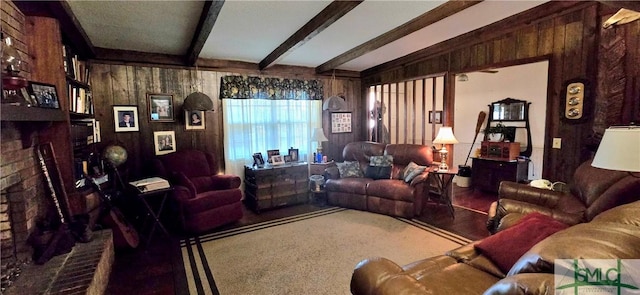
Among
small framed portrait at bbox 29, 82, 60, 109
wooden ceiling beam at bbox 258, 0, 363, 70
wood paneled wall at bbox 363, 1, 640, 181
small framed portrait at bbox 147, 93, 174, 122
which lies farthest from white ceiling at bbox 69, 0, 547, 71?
small framed portrait at bbox 29, 82, 60, 109

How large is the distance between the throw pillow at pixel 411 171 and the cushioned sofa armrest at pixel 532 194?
47.0 inches

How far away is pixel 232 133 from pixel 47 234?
2693 mm

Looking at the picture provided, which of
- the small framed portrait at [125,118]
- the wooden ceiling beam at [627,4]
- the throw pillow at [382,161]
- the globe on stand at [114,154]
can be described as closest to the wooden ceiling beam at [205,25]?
the small framed portrait at [125,118]

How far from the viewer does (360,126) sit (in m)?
5.91

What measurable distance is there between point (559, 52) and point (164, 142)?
5.00 meters

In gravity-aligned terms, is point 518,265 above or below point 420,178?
above

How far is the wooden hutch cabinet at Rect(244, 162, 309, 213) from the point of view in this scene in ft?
14.1

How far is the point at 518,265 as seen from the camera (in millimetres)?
1000

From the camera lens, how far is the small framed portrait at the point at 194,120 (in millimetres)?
4312

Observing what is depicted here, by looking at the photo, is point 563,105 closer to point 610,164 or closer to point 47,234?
point 610,164

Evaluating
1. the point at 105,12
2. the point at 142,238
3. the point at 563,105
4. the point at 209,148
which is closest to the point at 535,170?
the point at 563,105

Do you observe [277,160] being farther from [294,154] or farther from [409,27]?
[409,27]

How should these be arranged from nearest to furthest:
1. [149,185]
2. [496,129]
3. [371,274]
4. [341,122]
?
1. [371,274]
2. [149,185]
3. [496,129]
4. [341,122]

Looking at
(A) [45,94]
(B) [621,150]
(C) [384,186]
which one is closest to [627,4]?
(B) [621,150]
